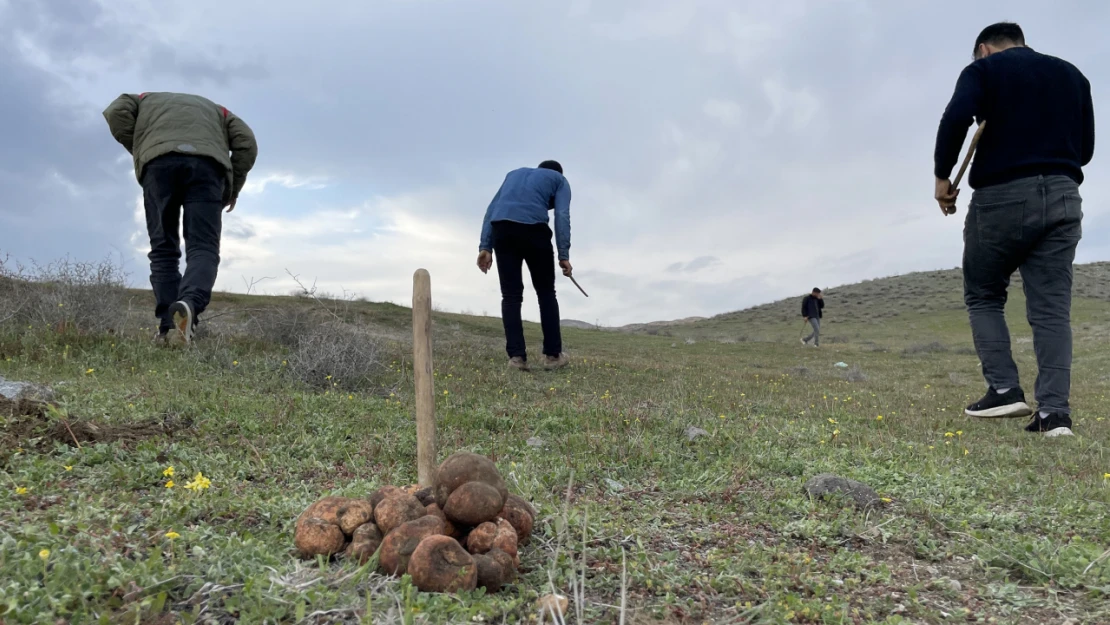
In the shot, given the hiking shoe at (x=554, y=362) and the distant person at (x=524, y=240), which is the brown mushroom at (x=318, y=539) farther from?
the hiking shoe at (x=554, y=362)

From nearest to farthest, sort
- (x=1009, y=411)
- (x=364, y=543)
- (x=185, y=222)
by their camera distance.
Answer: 1. (x=364, y=543)
2. (x=1009, y=411)
3. (x=185, y=222)

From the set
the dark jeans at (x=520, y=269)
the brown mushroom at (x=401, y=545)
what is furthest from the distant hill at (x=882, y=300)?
the brown mushroom at (x=401, y=545)

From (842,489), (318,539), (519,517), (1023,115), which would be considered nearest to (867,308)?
(1023,115)

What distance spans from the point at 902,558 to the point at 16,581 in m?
2.67

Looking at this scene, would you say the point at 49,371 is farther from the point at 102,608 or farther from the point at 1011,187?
the point at 1011,187

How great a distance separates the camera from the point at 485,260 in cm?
746

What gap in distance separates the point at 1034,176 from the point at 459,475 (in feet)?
15.3

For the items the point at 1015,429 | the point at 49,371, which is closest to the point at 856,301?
the point at 1015,429

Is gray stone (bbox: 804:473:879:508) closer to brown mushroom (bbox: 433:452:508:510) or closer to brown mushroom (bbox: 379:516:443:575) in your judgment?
brown mushroom (bbox: 433:452:508:510)

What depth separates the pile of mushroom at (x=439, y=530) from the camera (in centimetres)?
189

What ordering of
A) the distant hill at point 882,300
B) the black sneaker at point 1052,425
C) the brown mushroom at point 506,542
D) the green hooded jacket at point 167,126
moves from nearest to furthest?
1. the brown mushroom at point 506,542
2. the black sneaker at point 1052,425
3. the green hooded jacket at point 167,126
4. the distant hill at point 882,300

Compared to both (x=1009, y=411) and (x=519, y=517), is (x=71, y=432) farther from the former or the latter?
(x=1009, y=411)

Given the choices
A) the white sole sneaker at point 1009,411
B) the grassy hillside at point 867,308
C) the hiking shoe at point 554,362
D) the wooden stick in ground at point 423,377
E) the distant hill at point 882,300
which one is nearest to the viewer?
the wooden stick in ground at point 423,377

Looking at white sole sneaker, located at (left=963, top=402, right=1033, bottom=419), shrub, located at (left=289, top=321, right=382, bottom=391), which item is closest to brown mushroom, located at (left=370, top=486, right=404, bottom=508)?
shrub, located at (left=289, top=321, right=382, bottom=391)
